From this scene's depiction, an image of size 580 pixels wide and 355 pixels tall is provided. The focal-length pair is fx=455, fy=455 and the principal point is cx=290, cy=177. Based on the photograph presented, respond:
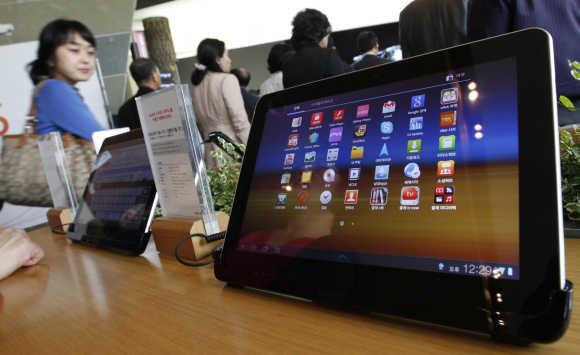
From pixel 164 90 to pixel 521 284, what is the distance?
2.33ft

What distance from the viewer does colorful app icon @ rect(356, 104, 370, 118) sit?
0.60m

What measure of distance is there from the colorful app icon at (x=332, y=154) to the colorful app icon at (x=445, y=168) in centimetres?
15

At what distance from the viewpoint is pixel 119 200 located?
3.71 ft

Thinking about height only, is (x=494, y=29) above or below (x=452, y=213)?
above

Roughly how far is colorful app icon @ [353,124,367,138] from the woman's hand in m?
0.90

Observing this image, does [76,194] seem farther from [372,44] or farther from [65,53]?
[372,44]

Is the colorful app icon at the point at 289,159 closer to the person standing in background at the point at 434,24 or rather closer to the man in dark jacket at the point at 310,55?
the person standing in background at the point at 434,24

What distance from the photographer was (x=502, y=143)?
457 millimetres

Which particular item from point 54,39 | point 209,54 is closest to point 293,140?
point 209,54

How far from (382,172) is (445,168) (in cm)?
8

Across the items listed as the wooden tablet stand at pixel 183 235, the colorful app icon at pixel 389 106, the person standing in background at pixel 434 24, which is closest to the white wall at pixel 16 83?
the person standing in background at pixel 434 24

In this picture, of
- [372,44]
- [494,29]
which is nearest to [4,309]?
[494,29]

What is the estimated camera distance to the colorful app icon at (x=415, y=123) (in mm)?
535

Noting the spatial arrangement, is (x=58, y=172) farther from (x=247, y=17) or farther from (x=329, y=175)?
Answer: (x=247, y=17)
